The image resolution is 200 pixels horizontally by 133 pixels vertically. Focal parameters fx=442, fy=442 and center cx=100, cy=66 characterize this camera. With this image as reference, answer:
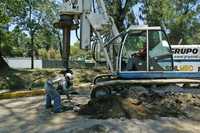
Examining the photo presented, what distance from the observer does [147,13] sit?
3419cm

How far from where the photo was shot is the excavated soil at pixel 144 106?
40.0ft

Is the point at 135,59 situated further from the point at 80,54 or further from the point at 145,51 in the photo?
the point at 80,54

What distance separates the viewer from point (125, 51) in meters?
14.5

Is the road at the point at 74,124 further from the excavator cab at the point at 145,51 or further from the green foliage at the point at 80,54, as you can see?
the green foliage at the point at 80,54

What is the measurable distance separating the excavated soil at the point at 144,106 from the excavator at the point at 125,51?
24.5 inches

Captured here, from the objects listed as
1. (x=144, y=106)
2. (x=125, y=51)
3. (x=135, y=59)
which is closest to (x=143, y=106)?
(x=144, y=106)

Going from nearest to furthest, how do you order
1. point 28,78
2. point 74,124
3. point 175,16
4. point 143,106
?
point 74,124 → point 143,106 → point 28,78 → point 175,16

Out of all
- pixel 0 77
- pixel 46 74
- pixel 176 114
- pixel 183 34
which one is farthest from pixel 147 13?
pixel 176 114

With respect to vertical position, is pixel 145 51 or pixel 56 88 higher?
pixel 145 51

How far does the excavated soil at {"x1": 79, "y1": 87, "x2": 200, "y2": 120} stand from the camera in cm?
1220

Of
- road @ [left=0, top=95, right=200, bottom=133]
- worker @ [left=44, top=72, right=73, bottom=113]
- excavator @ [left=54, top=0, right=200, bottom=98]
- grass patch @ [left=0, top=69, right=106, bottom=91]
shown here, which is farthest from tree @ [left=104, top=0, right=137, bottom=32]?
road @ [left=0, top=95, right=200, bottom=133]

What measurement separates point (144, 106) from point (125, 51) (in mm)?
2486

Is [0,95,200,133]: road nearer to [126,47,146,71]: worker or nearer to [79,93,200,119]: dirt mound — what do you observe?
[79,93,200,119]: dirt mound

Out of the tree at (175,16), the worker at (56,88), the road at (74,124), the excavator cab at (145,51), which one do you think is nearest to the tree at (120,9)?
the tree at (175,16)
